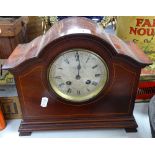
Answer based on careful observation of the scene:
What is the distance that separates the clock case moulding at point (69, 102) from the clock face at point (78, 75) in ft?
0.06

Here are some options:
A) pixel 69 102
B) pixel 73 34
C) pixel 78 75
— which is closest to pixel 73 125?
pixel 69 102

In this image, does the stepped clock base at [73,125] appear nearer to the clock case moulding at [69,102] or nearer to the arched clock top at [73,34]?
the clock case moulding at [69,102]

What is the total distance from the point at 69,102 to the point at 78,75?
4.7 inches

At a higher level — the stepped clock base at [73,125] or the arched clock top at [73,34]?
the arched clock top at [73,34]

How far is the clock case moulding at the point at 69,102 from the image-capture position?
0.77m

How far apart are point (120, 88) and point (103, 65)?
0.12m

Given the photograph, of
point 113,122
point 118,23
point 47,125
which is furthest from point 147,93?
point 47,125

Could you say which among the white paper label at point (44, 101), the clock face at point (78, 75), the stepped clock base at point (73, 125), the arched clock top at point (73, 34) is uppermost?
the arched clock top at point (73, 34)

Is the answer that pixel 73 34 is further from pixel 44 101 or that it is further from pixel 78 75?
pixel 44 101

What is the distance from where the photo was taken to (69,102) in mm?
883

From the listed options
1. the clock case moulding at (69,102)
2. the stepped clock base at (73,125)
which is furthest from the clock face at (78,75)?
the stepped clock base at (73,125)

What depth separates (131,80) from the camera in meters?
0.86

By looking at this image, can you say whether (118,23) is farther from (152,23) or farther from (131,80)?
(131,80)

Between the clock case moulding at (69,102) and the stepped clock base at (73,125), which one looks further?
the stepped clock base at (73,125)
